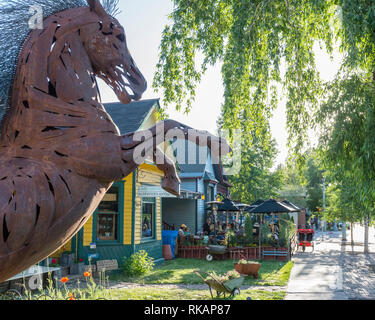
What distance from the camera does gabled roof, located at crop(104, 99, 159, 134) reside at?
14248 millimetres

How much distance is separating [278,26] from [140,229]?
31.6 feet

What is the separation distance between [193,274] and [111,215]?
3.54 m

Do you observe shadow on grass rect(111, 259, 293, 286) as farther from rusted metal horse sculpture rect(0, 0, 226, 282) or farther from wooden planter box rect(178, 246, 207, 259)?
rusted metal horse sculpture rect(0, 0, 226, 282)

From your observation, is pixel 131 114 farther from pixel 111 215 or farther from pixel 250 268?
pixel 250 268

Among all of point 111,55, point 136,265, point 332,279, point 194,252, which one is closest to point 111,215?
point 136,265

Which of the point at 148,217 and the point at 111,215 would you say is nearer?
the point at 111,215

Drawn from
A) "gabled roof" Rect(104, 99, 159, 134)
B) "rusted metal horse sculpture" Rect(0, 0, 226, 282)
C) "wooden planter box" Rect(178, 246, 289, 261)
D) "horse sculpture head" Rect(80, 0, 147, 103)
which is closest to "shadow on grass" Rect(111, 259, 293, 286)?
"wooden planter box" Rect(178, 246, 289, 261)

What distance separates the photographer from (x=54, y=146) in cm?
191

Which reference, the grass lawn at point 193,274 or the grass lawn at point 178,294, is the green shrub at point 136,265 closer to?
the grass lawn at point 193,274

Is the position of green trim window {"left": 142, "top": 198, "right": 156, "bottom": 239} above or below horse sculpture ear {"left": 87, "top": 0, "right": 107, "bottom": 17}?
A: below

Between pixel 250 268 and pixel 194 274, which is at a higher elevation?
pixel 250 268

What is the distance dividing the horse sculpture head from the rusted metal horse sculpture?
0.01m
